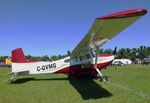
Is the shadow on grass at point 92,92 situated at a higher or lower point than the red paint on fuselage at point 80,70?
lower

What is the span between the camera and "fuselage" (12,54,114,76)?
55.7 feet

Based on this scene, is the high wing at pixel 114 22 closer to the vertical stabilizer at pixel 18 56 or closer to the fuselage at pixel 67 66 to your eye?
the fuselage at pixel 67 66

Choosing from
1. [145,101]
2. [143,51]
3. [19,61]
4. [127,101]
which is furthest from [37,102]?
[143,51]

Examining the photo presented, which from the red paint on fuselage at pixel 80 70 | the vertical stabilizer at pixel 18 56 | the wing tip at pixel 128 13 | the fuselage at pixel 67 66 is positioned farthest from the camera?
the vertical stabilizer at pixel 18 56

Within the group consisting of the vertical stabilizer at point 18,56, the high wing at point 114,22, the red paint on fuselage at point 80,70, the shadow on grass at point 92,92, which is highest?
the high wing at point 114,22

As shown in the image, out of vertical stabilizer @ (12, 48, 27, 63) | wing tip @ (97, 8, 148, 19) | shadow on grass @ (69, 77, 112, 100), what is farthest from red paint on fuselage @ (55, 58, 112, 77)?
wing tip @ (97, 8, 148, 19)

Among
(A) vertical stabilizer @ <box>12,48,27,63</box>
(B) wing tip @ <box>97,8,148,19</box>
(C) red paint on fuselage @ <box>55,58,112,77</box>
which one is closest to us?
(B) wing tip @ <box>97,8,148,19</box>

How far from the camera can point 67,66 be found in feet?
57.1

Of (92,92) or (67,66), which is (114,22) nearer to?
(92,92)

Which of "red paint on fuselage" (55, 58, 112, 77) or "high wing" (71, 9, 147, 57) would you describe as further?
"red paint on fuselage" (55, 58, 112, 77)

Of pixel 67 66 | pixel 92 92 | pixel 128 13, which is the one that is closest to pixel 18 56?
pixel 67 66

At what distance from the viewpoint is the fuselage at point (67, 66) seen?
1697 centimetres

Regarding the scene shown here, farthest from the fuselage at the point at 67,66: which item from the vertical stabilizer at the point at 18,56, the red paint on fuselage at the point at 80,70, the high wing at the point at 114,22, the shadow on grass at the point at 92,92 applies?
the high wing at the point at 114,22

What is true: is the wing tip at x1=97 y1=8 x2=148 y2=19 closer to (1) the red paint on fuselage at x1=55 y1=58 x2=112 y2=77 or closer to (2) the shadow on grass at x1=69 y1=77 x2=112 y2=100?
(2) the shadow on grass at x1=69 y1=77 x2=112 y2=100
